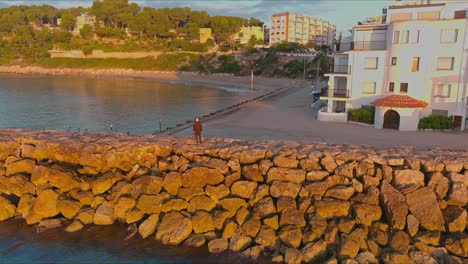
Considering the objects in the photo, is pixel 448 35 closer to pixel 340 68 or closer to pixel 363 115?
pixel 363 115

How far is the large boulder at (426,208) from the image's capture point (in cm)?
1429

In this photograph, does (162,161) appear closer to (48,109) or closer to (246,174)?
(246,174)

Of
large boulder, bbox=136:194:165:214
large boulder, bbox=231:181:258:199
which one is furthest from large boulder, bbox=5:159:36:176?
large boulder, bbox=231:181:258:199

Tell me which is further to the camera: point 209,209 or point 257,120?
point 257,120

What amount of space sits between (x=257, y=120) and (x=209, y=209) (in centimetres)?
2098

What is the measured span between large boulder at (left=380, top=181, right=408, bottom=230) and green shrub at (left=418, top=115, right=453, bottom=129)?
18.1 meters

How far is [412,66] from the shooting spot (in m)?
32.2

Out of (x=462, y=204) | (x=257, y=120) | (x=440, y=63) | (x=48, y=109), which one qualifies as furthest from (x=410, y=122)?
(x=48, y=109)

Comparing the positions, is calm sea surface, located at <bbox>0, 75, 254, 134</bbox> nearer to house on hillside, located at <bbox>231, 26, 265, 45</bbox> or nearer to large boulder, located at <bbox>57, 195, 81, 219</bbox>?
large boulder, located at <bbox>57, 195, 81, 219</bbox>

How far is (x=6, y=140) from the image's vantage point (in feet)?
69.7

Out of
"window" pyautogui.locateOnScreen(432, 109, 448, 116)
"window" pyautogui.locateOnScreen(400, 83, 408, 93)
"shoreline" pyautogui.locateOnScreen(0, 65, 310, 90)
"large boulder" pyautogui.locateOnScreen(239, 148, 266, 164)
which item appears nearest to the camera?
"large boulder" pyautogui.locateOnScreen(239, 148, 266, 164)

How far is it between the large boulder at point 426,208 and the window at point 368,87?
20.9m

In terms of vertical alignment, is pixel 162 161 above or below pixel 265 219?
above

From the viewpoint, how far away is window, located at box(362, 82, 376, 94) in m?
34.7
